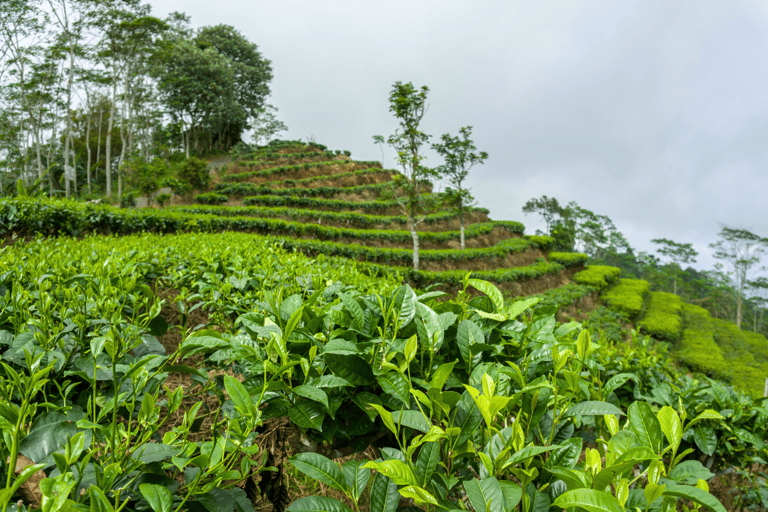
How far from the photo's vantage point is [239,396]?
80 centimetres

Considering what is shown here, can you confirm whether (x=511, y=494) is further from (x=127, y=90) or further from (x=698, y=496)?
(x=127, y=90)

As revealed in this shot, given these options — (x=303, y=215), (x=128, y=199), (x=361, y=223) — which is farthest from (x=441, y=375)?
(x=128, y=199)

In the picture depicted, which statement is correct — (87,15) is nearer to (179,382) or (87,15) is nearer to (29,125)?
(29,125)

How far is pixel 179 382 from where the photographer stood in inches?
62.1

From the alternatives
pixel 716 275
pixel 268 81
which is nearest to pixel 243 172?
pixel 268 81

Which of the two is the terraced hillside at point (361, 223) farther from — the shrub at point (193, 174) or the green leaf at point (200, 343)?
the green leaf at point (200, 343)

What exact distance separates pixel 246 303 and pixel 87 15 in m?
25.2

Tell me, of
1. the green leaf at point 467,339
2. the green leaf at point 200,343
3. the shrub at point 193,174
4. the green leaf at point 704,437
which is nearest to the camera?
the green leaf at point 200,343

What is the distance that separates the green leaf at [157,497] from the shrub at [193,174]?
19253mm

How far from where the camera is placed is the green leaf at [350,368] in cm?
94

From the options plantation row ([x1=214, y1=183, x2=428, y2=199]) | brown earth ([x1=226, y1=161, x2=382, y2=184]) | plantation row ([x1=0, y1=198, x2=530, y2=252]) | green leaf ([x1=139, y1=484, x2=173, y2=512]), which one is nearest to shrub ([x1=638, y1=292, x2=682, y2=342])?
plantation row ([x1=0, y1=198, x2=530, y2=252])

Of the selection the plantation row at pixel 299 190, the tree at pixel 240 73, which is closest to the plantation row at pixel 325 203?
the plantation row at pixel 299 190

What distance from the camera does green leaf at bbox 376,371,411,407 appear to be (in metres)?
0.88

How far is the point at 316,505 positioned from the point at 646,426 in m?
0.72
